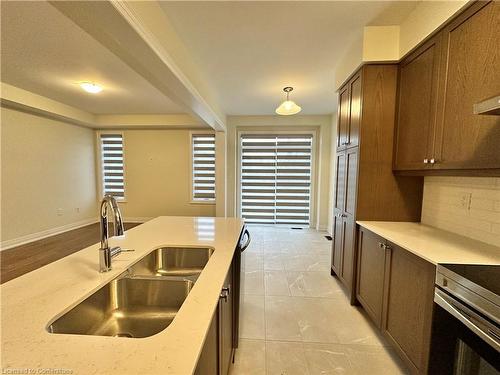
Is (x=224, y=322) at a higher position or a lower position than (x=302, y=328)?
higher

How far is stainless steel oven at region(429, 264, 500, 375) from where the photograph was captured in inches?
37.1

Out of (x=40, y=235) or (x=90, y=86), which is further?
(x=40, y=235)

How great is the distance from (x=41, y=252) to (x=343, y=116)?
5116 millimetres

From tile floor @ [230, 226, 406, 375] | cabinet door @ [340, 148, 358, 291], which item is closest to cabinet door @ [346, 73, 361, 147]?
cabinet door @ [340, 148, 358, 291]

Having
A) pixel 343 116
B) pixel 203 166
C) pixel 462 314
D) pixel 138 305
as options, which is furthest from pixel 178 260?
pixel 203 166

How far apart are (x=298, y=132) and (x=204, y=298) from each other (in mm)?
5252

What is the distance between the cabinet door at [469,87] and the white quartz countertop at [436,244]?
0.54 m

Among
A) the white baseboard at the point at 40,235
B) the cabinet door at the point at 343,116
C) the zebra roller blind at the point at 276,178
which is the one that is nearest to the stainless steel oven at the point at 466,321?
the cabinet door at the point at 343,116

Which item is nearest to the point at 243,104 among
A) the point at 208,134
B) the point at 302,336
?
the point at 208,134

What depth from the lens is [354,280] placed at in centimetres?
236

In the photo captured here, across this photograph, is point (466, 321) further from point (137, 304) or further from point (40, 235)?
point (40, 235)

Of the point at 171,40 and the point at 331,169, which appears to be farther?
the point at 331,169

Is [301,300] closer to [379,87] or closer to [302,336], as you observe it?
[302,336]

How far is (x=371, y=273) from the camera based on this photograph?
2.03 m
